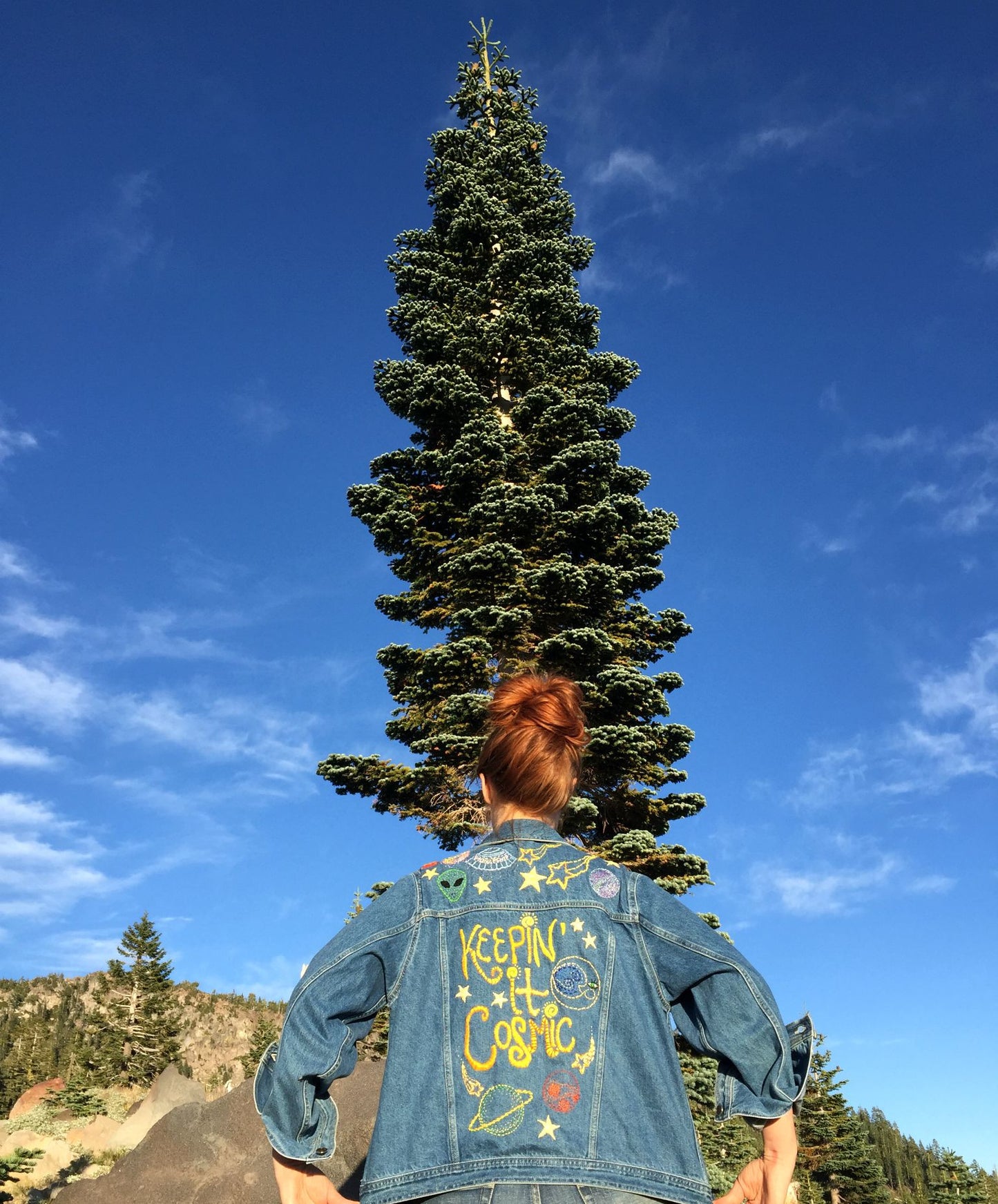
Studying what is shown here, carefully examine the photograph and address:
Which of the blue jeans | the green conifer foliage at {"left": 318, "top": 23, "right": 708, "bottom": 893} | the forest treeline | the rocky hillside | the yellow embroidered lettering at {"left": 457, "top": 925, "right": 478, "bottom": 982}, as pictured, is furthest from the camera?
the rocky hillside

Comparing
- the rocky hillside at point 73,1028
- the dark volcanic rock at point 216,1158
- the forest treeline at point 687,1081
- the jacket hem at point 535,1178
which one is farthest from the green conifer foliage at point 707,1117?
the rocky hillside at point 73,1028

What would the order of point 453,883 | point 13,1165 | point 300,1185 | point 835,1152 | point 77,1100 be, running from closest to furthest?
point 300,1185 → point 453,883 → point 13,1165 → point 77,1100 → point 835,1152

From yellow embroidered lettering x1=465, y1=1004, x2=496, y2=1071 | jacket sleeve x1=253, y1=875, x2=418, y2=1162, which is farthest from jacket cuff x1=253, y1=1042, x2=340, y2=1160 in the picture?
yellow embroidered lettering x1=465, y1=1004, x2=496, y2=1071

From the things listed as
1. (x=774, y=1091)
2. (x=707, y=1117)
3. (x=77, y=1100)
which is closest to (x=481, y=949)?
(x=774, y=1091)

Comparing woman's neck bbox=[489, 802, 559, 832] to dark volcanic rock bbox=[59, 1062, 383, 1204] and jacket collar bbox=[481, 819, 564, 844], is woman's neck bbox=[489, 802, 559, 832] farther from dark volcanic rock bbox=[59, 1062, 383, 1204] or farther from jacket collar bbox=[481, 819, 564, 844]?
dark volcanic rock bbox=[59, 1062, 383, 1204]

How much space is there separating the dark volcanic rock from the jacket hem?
8.77 meters

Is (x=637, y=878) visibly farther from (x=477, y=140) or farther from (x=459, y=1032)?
(x=477, y=140)

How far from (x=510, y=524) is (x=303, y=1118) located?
1233cm

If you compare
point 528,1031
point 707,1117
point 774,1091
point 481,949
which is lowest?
point 774,1091

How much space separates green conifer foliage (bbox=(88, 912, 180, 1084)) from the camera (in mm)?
33906

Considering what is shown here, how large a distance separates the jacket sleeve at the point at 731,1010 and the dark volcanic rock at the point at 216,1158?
8737 mm

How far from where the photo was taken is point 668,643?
15266mm

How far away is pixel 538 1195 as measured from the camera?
218 centimetres

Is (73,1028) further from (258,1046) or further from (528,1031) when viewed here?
Answer: (528,1031)
